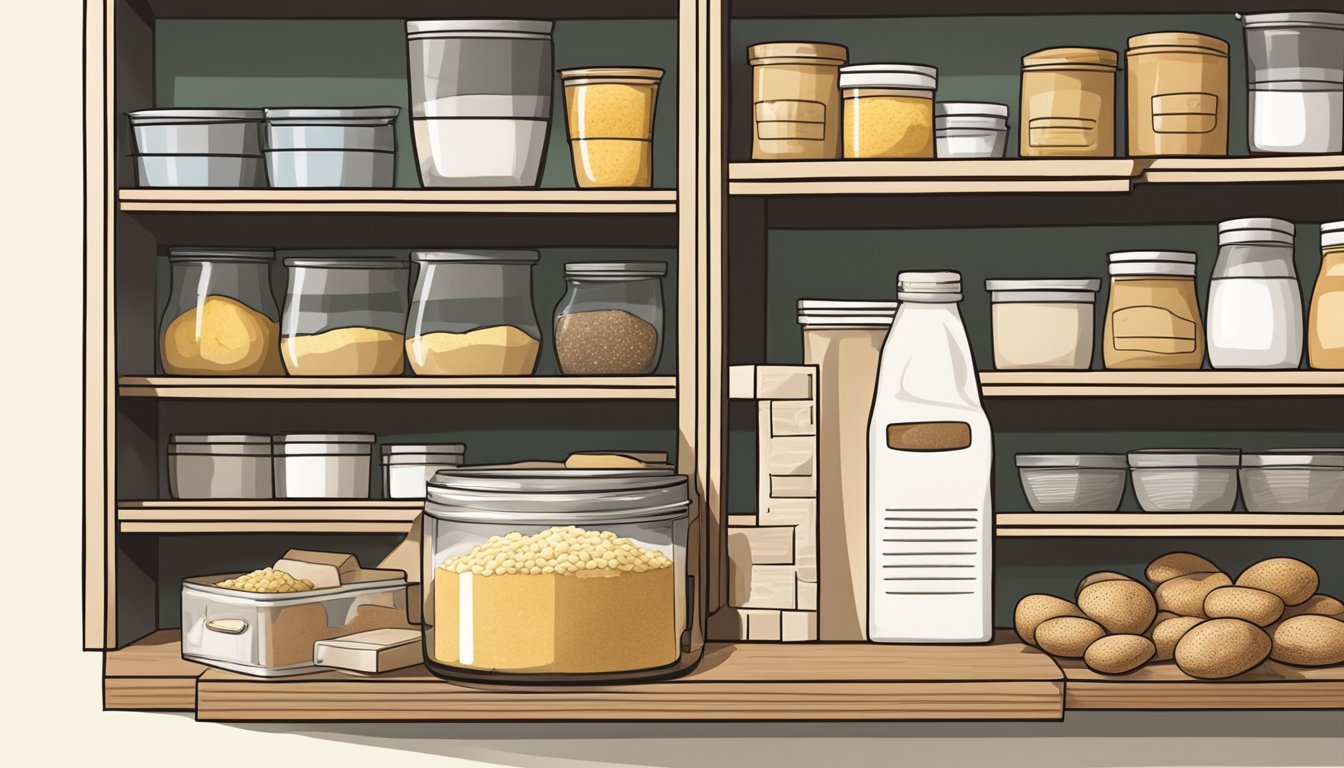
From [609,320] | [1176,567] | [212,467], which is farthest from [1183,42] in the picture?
[212,467]

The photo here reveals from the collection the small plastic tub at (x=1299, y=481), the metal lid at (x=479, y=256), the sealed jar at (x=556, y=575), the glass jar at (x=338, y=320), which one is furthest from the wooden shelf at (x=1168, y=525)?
the glass jar at (x=338, y=320)

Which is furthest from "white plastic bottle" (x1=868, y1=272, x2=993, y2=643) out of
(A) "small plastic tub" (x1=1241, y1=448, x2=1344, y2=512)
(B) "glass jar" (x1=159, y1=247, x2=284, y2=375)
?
(B) "glass jar" (x1=159, y1=247, x2=284, y2=375)

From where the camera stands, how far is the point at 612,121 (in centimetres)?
151

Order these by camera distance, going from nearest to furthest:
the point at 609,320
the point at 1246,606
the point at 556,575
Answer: the point at 556,575
the point at 1246,606
the point at 609,320

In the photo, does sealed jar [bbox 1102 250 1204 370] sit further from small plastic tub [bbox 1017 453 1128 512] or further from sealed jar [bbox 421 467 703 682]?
sealed jar [bbox 421 467 703 682]

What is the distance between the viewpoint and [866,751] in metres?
1.46

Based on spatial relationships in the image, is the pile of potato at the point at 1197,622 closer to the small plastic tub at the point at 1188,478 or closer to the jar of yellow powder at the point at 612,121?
the small plastic tub at the point at 1188,478

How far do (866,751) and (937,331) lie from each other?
19.0 inches

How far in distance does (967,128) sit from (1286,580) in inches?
25.1

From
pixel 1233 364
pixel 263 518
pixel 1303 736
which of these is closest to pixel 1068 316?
pixel 1233 364

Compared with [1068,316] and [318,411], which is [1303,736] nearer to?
[1068,316]

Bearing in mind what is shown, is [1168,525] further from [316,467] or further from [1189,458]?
[316,467]

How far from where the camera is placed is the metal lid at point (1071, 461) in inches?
60.2

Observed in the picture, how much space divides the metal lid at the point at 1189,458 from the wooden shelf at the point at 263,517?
2.80 ft
